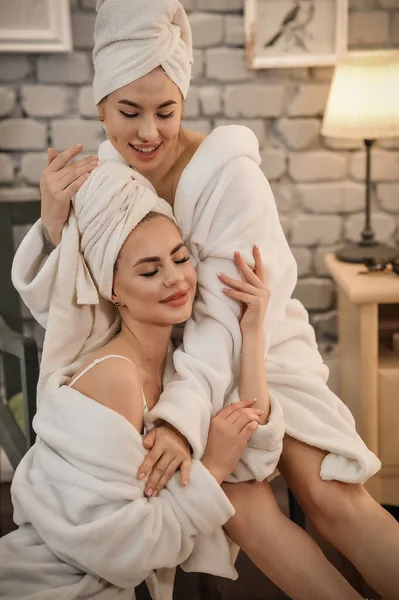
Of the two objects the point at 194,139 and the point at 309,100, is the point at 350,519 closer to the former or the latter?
the point at 194,139

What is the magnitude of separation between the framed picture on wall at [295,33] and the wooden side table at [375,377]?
0.65 metres

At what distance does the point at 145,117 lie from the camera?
1.43m

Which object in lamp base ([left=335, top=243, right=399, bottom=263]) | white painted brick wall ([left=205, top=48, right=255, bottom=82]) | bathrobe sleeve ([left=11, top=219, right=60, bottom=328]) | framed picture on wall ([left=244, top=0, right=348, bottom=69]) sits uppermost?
framed picture on wall ([left=244, top=0, right=348, bottom=69])

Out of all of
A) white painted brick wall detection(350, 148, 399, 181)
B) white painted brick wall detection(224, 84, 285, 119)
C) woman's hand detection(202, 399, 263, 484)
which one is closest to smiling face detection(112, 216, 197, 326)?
woman's hand detection(202, 399, 263, 484)

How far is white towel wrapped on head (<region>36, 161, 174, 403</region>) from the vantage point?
1.38m

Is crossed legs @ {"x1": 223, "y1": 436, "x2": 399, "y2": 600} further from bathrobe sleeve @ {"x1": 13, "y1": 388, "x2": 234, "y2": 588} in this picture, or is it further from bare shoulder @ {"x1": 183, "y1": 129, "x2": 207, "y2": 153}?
bare shoulder @ {"x1": 183, "y1": 129, "x2": 207, "y2": 153}

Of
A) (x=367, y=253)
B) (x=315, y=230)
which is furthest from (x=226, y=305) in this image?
(x=315, y=230)

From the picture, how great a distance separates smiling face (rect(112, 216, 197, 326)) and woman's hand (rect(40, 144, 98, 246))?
139 mm

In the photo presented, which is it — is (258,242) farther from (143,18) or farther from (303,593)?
(303,593)

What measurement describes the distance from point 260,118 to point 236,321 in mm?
1081

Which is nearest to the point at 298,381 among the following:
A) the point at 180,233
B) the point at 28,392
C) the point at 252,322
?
the point at 252,322

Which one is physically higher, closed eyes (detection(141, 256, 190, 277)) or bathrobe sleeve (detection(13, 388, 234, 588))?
closed eyes (detection(141, 256, 190, 277))

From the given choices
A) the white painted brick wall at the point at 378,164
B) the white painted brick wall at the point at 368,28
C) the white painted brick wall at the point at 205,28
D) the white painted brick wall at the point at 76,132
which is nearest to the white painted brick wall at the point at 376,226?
the white painted brick wall at the point at 378,164

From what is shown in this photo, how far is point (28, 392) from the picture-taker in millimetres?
1656
